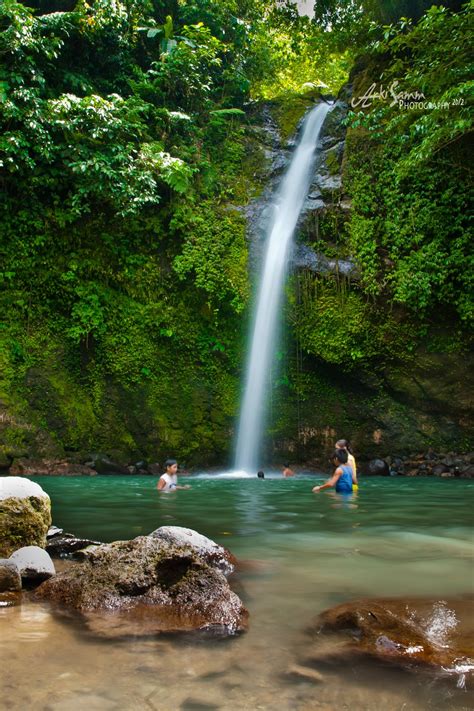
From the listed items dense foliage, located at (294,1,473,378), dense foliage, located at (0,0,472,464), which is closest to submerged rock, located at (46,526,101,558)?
dense foliage, located at (0,0,472,464)

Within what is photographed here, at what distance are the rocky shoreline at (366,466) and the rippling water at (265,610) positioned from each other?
16.6 ft

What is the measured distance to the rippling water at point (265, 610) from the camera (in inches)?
86.3

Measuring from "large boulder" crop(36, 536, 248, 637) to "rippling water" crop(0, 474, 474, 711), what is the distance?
0.16 m

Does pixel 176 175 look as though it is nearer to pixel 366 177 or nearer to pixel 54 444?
pixel 366 177

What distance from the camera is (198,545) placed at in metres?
3.99

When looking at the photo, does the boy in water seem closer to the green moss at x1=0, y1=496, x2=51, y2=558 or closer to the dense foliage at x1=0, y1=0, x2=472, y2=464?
the dense foliage at x1=0, y1=0, x2=472, y2=464

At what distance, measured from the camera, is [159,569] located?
351 centimetres

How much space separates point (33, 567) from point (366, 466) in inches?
438

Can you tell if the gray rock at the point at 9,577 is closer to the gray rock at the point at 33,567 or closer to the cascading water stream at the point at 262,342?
the gray rock at the point at 33,567

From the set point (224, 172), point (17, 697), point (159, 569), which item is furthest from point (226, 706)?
point (224, 172)

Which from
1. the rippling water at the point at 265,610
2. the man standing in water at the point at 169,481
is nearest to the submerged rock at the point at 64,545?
the rippling water at the point at 265,610

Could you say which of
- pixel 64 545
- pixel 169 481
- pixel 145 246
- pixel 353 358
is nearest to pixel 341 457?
pixel 169 481

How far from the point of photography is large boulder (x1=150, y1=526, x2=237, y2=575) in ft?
12.4

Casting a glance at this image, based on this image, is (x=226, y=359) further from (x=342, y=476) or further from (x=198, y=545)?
(x=198, y=545)
